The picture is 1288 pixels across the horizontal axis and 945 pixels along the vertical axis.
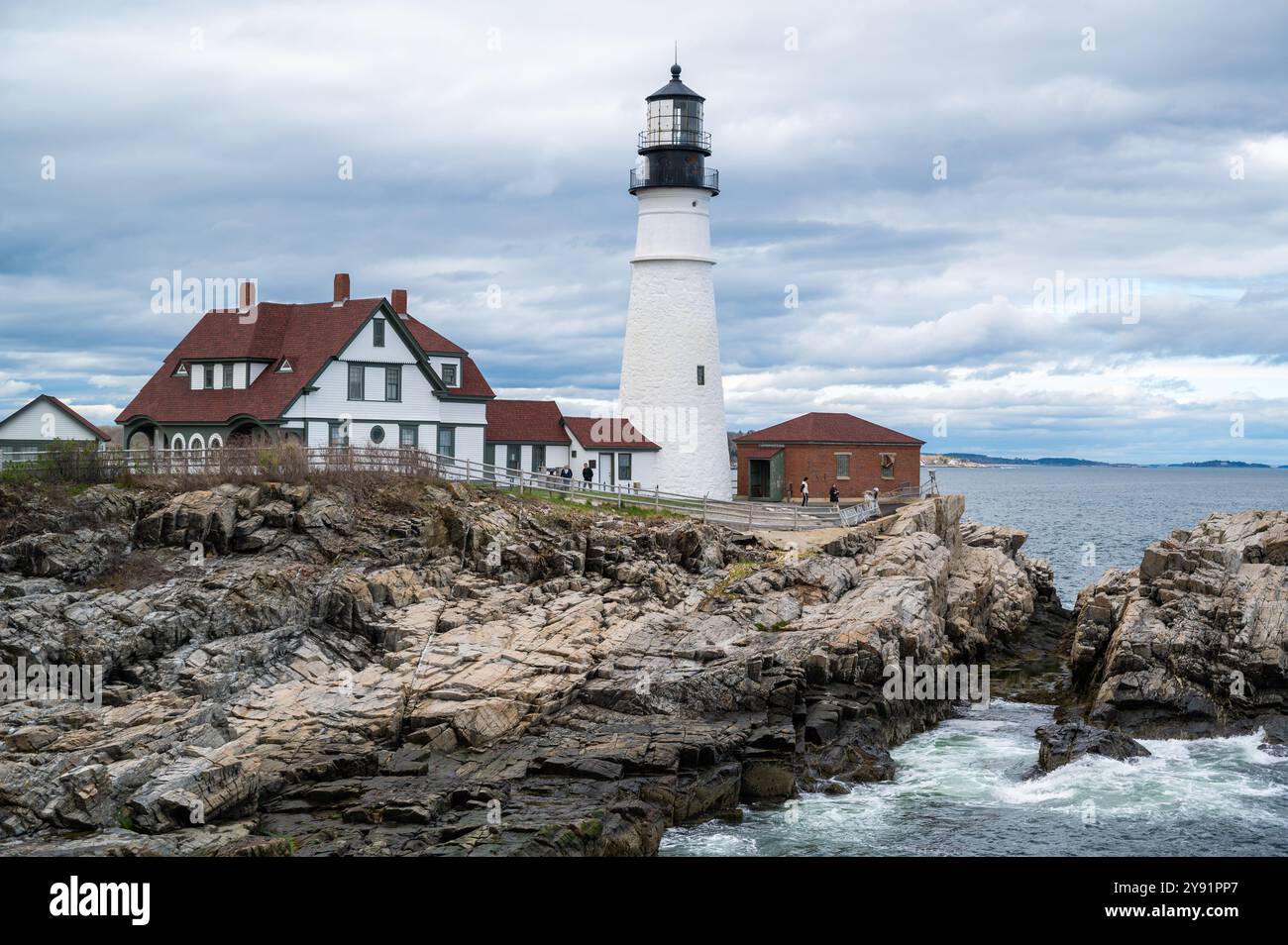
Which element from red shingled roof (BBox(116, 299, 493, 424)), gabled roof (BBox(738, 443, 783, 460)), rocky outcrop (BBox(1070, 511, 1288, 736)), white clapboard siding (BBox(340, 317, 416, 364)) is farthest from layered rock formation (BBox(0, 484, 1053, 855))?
gabled roof (BBox(738, 443, 783, 460))

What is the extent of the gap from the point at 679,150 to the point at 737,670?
2500cm

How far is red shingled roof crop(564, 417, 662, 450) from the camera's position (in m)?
45.7

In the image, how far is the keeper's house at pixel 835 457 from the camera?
48.7 m

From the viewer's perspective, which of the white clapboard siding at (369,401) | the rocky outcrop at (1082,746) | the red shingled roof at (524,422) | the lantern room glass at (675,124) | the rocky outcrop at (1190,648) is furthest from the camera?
the red shingled roof at (524,422)

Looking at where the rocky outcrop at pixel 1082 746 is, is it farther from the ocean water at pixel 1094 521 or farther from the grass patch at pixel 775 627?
the ocean water at pixel 1094 521

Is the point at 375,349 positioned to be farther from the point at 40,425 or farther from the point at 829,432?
the point at 829,432

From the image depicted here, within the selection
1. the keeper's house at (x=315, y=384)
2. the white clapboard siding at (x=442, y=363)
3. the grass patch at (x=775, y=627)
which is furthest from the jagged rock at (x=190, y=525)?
the white clapboard siding at (x=442, y=363)

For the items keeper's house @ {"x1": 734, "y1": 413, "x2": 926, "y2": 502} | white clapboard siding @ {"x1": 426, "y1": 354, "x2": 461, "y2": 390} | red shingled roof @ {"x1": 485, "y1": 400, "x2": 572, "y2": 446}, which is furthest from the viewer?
keeper's house @ {"x1": 734, "y1": 413, "x2": 926, "y2": 502}

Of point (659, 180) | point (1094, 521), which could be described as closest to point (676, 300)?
point (659, 180)

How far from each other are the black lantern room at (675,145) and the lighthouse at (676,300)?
35mm

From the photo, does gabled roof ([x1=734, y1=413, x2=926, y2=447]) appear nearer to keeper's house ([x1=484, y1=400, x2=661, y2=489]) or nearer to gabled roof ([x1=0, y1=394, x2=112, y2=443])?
keeper's house ([x1=484, y1=400, x2=661, y2=489])

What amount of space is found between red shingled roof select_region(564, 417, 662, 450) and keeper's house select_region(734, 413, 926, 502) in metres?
6.03

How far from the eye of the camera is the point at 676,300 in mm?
44500

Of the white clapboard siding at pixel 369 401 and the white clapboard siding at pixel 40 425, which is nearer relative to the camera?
the white clapboard siding at pixel 369 401
